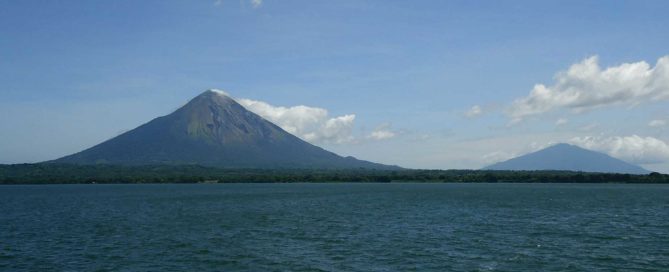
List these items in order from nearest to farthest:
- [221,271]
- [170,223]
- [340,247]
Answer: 1. [221,271]
2. [340,247]
3. [170,223]

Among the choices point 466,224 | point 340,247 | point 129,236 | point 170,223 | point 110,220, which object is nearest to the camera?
point 340,247

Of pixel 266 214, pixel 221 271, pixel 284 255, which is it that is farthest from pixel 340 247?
pixel 266 214

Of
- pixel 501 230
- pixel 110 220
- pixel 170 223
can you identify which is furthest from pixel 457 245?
pixel 110 220

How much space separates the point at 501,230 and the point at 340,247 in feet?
50.7

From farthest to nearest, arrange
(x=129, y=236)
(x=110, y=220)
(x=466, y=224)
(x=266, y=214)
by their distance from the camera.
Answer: (x=266, y=214)
(x=110, y=220)
(x=466, y=224)
(x=129, y=236)

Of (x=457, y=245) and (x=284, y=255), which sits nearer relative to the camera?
(x=284, y=255)

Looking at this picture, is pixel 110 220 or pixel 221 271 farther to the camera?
pixel 110 220

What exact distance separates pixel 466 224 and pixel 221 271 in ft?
89.5

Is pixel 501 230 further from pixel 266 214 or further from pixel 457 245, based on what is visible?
pixel 266 214

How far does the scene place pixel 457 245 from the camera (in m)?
37.1

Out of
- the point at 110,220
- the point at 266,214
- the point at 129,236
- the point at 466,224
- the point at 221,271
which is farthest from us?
the point at 266,214

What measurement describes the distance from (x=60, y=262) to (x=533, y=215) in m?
45.1

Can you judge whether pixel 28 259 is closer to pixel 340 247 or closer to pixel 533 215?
pixel 340 247

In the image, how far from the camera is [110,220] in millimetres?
57375
